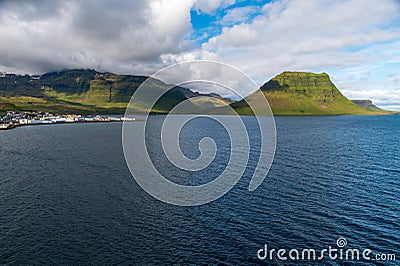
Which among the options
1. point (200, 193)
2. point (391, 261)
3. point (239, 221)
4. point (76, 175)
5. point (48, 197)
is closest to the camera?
point (391, 261)

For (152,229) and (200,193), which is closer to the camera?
(152,229)

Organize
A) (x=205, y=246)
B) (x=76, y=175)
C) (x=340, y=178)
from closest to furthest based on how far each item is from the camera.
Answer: (x=205, y=246)
(x=340, y=178)
(x=76, y=175)

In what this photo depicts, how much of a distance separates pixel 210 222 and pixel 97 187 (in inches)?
1057

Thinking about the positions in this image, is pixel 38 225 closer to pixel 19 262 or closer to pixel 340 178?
pixel 19 262

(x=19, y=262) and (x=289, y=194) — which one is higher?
(x=289, y=194)

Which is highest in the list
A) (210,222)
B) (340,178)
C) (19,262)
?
(340,178)

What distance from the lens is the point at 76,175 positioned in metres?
63.5

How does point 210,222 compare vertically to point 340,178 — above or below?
below

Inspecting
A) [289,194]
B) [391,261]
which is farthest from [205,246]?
[289,194]

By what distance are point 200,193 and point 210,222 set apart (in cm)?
1298

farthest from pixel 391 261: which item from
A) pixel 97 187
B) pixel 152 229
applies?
pixel 97 187

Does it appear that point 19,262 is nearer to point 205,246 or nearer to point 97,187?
point 205,246

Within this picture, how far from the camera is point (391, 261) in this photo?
28.8 m

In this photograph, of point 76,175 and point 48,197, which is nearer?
point 48,197
